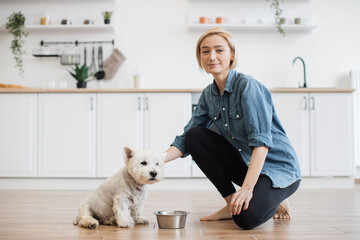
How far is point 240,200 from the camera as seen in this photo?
64.8 inches

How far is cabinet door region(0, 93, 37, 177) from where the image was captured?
372 cm

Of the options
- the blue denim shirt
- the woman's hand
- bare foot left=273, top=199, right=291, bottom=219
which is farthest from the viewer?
bare foot left=273, top=199, right=291, bottom=219

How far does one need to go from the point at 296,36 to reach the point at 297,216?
8.76ft

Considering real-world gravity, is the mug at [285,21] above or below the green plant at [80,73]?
above

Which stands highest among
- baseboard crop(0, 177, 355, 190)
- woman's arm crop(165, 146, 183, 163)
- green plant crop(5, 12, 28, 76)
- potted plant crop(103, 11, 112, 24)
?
potted plant crop(103, 11, 112, 24)

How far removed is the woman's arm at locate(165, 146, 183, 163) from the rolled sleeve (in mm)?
427

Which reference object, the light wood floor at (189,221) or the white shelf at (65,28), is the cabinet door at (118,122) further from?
the white shelf at (65,28)

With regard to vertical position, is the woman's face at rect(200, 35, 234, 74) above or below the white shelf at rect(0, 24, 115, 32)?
below

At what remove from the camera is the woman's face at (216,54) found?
1871 mm

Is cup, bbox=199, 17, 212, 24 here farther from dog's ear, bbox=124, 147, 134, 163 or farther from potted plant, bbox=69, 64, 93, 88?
dog's ear, bbox=124, 147, 134, 163

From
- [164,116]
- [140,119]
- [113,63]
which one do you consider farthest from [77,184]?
[113,63]

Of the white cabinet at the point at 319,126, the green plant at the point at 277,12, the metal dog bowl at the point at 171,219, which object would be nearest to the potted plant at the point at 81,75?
the white cabinet at the point at 319,126

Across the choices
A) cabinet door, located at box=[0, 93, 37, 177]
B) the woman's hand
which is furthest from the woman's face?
cabinet door, located at box=[0, 93, 37, 177]

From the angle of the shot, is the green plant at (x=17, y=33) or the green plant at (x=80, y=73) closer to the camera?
the green plant at (x=80, y=73)
